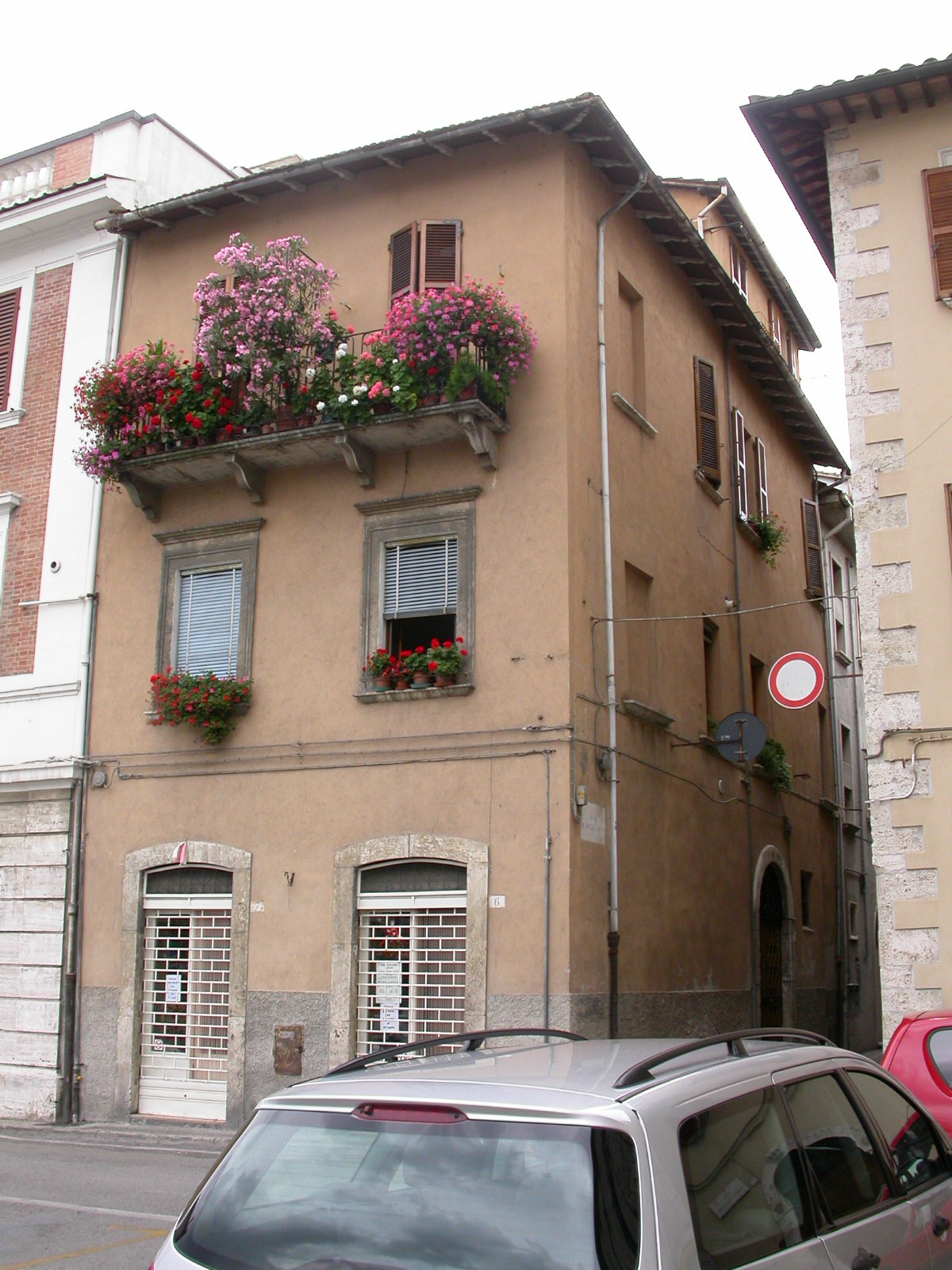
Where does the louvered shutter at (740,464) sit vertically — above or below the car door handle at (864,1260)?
above

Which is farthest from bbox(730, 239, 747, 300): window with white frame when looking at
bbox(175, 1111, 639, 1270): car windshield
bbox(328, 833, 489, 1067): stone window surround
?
bbox(175, 1111, 639, 1270): car windshield

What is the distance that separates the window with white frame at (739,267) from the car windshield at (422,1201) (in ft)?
66.9

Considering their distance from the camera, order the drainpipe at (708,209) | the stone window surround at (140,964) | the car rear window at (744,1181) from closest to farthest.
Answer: the car rear window at (744,1181) < the stone window surround at (140,964) < the drainpipe at (708,209)

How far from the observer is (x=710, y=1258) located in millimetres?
3129

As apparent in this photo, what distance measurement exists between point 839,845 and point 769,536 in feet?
20.5

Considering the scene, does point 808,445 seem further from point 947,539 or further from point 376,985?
point 376,985

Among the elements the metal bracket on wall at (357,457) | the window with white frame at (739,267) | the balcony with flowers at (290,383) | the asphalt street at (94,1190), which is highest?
the window with white frame at (739,267)

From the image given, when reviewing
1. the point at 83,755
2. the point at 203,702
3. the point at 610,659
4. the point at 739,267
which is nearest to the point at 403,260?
the point at 610,659

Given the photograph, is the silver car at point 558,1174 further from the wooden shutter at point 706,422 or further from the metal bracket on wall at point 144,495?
the wooden shutter at point 706,422

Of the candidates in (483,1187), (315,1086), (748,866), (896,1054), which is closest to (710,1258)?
(483,1187)

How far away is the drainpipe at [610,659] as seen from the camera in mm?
12789

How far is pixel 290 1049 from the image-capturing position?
13.2m

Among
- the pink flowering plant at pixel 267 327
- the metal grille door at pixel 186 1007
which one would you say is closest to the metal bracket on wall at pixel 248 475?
the pink flowering plant at pixel 267 327

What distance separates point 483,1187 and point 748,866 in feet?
48.8
